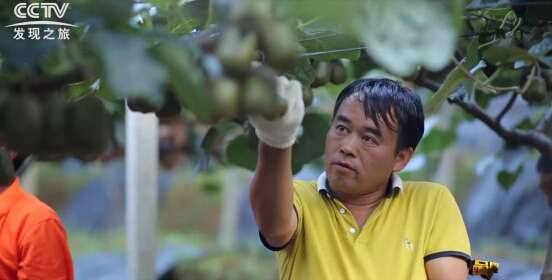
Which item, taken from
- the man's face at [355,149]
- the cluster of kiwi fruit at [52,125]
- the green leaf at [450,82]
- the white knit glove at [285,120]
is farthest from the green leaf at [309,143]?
the cluster of kiwi fruit at [52,125]

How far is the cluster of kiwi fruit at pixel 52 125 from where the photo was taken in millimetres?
927

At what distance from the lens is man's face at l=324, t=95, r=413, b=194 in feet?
4.81

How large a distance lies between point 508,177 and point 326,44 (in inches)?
51.4

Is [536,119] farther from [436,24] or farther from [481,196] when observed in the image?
[481,196]

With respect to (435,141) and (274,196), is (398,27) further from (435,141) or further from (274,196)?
(435,141)

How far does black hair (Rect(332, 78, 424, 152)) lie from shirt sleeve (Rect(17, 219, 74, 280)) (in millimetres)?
667

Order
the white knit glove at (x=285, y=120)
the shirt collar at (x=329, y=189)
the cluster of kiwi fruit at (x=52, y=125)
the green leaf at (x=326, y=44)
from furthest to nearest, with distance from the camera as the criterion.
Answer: the shirt collar at (x=329, y=189) → the green leaf at (x=326, y=44) → the white knit glove at (x=285, y=120) → the cluster of kiwi fruit at (x=52, y=125)

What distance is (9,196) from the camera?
6.22 feet

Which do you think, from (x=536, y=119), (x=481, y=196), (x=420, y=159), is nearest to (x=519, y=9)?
(x=536, y=119)

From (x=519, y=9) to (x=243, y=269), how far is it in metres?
5.76

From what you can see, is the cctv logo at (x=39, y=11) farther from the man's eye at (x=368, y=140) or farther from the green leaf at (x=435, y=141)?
the green leaf at (x=435, y=141)

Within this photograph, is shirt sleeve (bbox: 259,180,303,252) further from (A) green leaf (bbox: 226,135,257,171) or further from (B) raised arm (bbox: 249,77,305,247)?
(A) green leaf (bbox: 226,135,257,171)

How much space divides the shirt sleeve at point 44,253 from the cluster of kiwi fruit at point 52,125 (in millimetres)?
815

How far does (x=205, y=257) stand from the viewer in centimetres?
725
